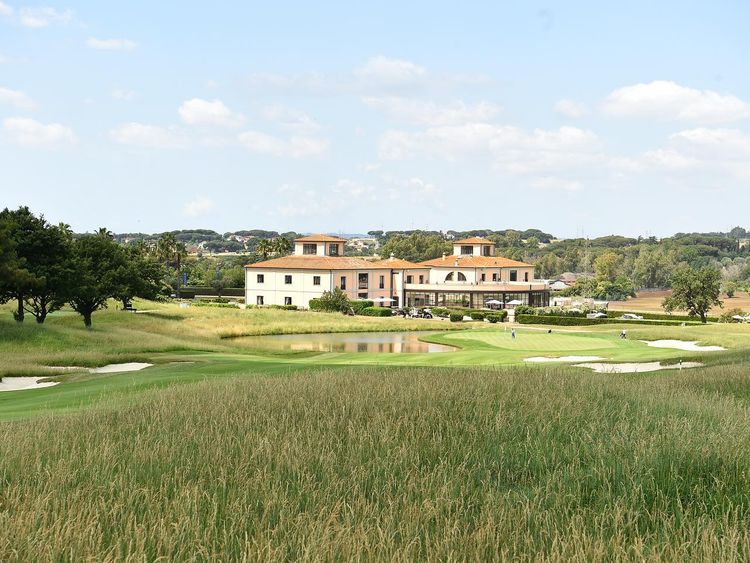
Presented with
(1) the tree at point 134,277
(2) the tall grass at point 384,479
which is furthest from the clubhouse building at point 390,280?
(2) the tall grass at point 384,479

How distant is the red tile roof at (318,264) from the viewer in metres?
86.4

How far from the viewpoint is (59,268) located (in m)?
39.4

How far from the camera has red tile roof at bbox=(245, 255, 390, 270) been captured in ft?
284

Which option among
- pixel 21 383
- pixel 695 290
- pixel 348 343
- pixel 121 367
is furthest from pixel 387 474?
pixel 695 290

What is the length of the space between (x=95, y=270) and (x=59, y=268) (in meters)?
6.93

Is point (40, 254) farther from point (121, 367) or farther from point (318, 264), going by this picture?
point (318, 264)

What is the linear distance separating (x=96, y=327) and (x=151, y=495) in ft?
133

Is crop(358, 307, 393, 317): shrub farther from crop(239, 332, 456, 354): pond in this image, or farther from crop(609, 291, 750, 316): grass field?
crop(609, 291, 750, 316): grass field

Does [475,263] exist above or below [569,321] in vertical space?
above

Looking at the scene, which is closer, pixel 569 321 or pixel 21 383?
pixel 21 383

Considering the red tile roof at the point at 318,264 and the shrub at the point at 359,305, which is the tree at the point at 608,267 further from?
the shrub at the point at 359,305

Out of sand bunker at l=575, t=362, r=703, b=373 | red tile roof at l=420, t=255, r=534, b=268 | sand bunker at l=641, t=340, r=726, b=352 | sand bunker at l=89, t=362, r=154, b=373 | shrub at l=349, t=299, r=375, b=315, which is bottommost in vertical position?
sand bunker at l=641, t=340, r=726, b=352

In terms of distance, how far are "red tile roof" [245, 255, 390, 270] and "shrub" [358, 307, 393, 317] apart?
26.0ft

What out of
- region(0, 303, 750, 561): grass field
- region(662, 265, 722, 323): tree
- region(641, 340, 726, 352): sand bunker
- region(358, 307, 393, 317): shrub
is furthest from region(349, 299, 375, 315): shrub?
region(0, 303, 750, 561): grass field
